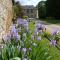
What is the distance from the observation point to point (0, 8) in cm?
583

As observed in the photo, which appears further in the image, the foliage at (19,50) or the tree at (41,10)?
the tree at (41,10)

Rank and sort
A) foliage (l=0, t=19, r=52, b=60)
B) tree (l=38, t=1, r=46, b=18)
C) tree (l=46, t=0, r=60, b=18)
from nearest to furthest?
1. foliage (l=0, t=19, r=52, b=60)
2. tree (l=46, t=0, r=60, b=18)
3. tree (l=38, t=1, r=46, b=18)

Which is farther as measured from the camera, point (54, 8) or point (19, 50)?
point (54, 8)

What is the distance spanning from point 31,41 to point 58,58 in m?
1.79

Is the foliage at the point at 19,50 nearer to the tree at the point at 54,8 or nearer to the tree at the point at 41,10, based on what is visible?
the tree at the point at 54,8

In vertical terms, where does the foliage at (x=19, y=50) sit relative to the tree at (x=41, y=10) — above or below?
above

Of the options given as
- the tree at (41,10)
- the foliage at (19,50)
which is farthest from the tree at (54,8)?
the foliage at (19,50)

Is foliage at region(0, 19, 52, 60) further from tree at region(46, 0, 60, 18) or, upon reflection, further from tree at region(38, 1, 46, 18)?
tree at region(38, 1, 46, 18)

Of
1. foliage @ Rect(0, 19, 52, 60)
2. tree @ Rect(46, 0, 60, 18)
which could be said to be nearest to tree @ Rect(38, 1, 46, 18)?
tree @ Rect(46, 0, 60, 18)

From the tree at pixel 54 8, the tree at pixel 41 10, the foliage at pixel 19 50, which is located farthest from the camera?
the tree at pixel 41 10

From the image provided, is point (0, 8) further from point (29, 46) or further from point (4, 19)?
point (29, 46)

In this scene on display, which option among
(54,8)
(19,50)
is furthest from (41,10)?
(19,50)

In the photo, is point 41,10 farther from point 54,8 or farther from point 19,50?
point 19,50

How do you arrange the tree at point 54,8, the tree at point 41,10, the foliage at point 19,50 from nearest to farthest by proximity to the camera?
the foliage at point 19,50, the tree at point 54,8, the tree at point 41,10
